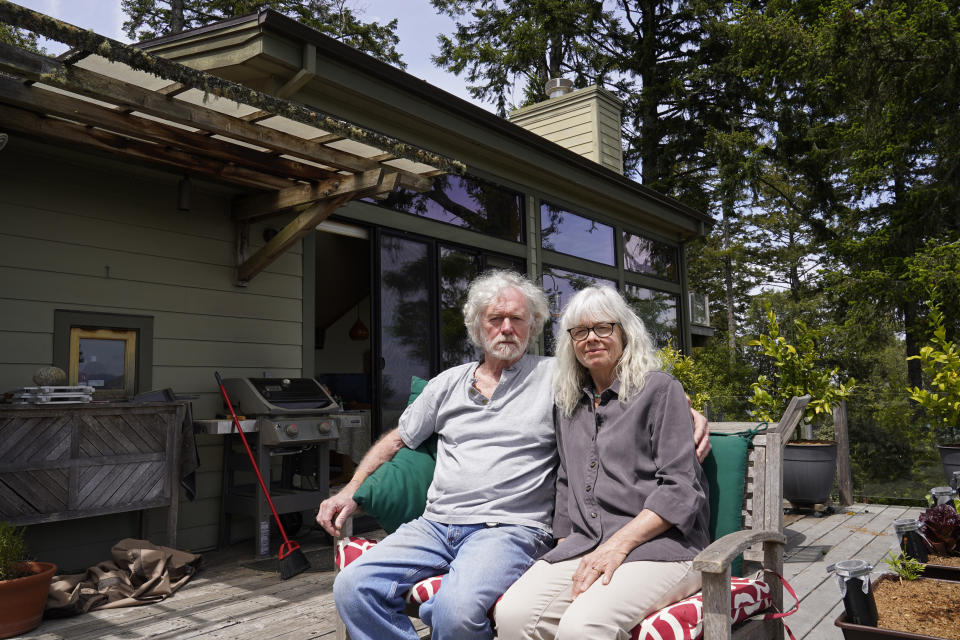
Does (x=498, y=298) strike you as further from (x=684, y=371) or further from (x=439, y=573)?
(x=684, y=371)

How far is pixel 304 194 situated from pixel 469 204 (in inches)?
86.5

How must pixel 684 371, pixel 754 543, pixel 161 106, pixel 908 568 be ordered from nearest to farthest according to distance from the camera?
pixel 754 543 < pixel 908 568 < pixel 161 106 < pixel 684 371

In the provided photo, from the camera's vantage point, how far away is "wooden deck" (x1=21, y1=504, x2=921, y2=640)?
2713mm

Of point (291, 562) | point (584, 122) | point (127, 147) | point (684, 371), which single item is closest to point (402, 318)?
point (291, 562)

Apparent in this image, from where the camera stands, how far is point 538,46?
44.0 ft

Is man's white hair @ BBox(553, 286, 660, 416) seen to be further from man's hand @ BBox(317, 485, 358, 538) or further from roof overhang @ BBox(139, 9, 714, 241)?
roof overhang @ BBox(139, 9, 714, 241)

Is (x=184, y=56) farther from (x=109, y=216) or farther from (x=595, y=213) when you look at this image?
(x=595, y=213)

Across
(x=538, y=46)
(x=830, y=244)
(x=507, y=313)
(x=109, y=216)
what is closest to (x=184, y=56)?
(x=109, y=216)

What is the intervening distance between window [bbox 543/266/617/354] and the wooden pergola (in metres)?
3.05

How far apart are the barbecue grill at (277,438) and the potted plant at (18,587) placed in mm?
1099

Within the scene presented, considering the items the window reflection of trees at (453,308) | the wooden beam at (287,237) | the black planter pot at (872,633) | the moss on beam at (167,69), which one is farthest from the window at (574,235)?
the black planter pot at (872,633)

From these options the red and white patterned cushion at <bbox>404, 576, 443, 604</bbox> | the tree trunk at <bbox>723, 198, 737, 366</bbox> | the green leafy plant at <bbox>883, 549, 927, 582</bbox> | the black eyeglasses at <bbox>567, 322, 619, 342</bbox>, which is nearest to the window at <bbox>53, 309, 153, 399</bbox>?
the red and white patterned cushion at <bbox>404, 576, 443, 604</bbox>

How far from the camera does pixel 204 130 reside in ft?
10.7

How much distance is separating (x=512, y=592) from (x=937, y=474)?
574 centimetres
